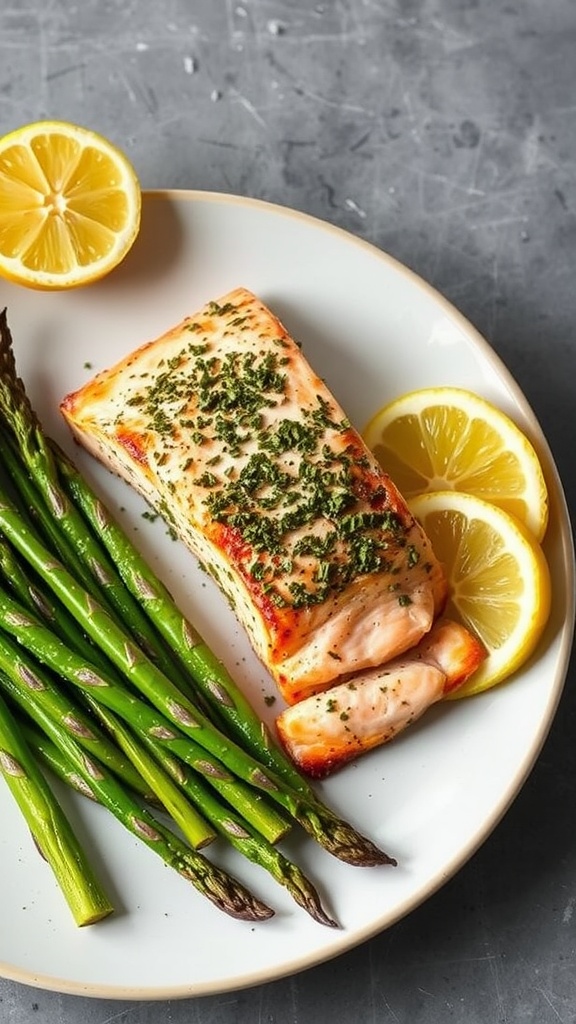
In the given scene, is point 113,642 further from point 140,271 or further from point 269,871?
point 140,271

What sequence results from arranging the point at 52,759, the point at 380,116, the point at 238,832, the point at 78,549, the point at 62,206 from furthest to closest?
the point at 380,116 < the point at 62,206 < the point at 78,549 < the point at 52,759 < the point at 238,832

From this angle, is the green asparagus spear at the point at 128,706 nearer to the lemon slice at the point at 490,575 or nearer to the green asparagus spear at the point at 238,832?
the green asparagus spear at the point at 238,832

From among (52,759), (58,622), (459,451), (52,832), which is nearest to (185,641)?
(58,622)

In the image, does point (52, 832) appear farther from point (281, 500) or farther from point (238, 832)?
point (281, 500)

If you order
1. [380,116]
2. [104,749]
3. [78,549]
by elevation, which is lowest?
[104,749]

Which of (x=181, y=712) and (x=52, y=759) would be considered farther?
(x=52, y=759)

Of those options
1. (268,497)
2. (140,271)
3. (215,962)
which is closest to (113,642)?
(268,497)

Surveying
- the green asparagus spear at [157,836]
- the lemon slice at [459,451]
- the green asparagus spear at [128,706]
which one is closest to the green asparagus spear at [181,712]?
the green asparagus spear at [128,706]

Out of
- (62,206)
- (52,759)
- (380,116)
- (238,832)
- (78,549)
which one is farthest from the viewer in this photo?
(380,116)
